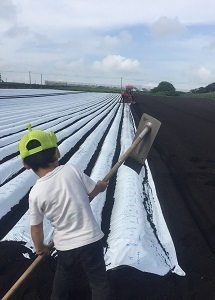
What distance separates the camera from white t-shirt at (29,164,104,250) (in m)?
2.30

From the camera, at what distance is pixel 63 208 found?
7.71 ft

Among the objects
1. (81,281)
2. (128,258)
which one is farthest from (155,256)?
(81,281)

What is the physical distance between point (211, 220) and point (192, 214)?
0.28 metres

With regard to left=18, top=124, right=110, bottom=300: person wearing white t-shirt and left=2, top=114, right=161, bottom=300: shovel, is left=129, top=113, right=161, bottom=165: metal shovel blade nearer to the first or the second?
left=2, top=114, right=161, bottom=300: shovel

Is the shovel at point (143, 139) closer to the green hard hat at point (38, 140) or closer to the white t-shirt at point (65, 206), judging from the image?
the white t-shirt at point (65, 206)

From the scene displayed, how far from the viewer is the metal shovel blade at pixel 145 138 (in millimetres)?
3121

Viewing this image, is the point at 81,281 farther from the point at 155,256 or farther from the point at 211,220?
the point at 211,220

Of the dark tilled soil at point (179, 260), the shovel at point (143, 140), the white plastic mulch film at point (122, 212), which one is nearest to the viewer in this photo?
the dark tilled soil at point (179, 260)

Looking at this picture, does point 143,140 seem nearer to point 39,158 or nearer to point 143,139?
point 143,139

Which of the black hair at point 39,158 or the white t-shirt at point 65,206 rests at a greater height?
the black hair at point 39,158

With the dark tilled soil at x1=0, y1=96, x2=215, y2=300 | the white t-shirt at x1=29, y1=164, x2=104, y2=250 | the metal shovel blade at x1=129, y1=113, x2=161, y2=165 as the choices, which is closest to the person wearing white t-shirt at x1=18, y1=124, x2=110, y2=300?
the white t-shirt at x1=29, y1=164, x2=104, y2=250

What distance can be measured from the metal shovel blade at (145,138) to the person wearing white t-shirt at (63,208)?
886mm

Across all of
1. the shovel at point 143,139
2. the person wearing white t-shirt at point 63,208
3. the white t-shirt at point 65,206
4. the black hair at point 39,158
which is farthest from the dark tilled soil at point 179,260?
the black hair at point 39,158

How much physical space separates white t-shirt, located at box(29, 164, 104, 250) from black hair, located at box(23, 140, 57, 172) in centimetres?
8
